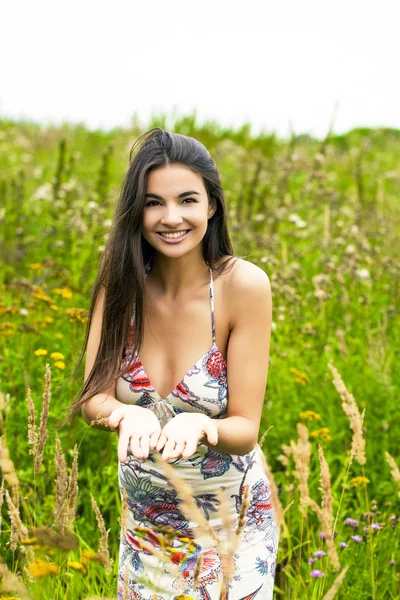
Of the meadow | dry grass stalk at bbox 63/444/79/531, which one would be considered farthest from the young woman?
dry grass stalk at bbox 63/444/79/531

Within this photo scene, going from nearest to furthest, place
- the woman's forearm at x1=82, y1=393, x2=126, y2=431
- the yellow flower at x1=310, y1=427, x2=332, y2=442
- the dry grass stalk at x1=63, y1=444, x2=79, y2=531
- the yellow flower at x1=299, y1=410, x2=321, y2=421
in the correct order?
1. the dry grass stalk at x1=63, y1=444, x2=79, y2=531
2. the woman's forearm at x1=82, y1=393, x2=126, y2=431
3. the yellow flower at x1=310, y1=427, x2=332, y2=442
4. the yellow flower at x1=299, y1=410, x2=321, y2=421

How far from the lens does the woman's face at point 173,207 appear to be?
202cm

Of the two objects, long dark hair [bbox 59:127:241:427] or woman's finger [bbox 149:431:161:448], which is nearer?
woman's finger [bbox 149:431:161:448]

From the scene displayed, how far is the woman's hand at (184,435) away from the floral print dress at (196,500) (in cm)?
41

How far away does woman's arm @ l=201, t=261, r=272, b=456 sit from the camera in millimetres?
1961

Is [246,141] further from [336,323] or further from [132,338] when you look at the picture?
[132,338]

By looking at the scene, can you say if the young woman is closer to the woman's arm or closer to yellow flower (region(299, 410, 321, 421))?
the woman's arm

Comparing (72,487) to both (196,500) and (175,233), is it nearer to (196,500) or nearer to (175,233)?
(196,500)

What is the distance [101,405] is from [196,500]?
0.36 meters

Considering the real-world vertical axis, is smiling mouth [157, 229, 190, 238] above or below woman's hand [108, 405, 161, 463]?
above

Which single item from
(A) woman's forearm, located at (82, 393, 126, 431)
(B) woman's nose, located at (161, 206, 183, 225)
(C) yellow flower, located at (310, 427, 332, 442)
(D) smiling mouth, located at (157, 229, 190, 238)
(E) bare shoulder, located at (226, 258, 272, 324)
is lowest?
(C) yellow flower, located at (310, 427, 332, 442)

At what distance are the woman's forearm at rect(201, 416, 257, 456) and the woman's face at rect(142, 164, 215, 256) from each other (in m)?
0.46

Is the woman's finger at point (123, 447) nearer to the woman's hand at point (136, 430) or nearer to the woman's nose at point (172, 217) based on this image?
the woman's hand at point (136, 430)

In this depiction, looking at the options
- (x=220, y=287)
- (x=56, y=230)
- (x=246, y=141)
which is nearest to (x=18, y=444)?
(x=220, y=287)
